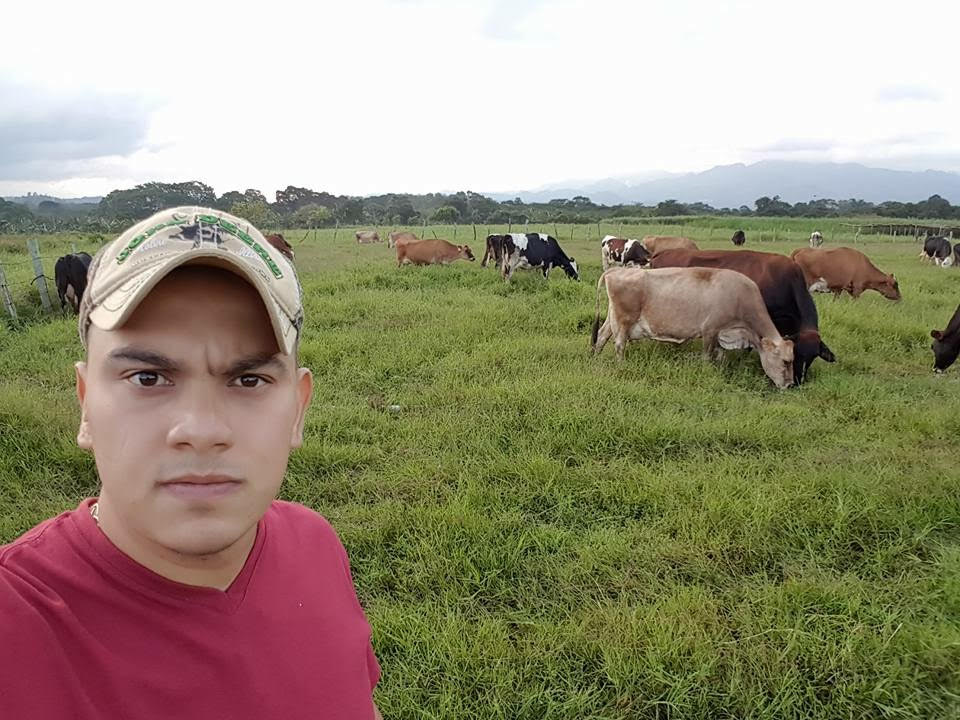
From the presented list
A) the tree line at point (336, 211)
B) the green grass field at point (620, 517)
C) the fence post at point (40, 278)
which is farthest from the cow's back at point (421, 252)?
the tree line at point (336, 211)

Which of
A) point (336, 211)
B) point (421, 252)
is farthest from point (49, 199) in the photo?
point (421, 252)

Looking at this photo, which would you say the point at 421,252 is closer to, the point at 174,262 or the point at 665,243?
the point at 665,243

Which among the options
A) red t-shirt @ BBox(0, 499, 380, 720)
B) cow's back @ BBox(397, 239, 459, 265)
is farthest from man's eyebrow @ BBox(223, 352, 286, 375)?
cow's back @ BBox(397, 239, 459, 265)

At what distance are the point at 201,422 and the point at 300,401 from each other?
0.93 feet

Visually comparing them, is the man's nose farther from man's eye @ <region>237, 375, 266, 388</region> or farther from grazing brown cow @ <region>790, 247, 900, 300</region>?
grazing brown cow @ <region>790, 247, 900, 300</region>

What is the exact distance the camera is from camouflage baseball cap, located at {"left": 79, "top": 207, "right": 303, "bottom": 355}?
889mm

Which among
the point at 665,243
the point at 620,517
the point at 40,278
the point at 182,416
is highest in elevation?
the point at 665,243

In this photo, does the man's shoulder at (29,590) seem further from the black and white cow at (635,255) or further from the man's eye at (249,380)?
the black and white cow at (635,255)

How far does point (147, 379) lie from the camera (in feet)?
2.96

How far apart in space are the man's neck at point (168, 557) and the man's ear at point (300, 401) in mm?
198

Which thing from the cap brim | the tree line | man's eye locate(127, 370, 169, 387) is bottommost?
man's eye locate(127, 370, 169, 387)

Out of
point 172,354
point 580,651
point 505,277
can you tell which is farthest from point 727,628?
point 505,277

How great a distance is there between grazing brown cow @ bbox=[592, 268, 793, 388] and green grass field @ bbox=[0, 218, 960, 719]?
1.11 feet

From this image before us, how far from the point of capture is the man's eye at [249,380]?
96 centimetres
